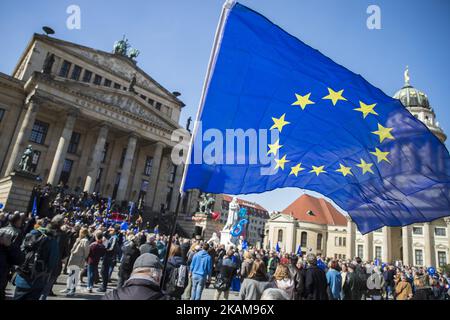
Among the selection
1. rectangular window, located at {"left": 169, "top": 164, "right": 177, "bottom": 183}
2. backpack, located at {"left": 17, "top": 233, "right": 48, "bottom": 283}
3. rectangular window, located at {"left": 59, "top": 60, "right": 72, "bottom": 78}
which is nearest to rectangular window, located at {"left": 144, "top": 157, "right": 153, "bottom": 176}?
rectangular window, located at {"left": 169, "top": 164, "right": 177, "bottom": 183}

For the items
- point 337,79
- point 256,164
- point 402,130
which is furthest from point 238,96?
point 402,130

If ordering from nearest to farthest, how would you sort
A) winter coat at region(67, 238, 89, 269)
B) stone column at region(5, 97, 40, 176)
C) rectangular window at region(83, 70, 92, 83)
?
winter coat at region(67, 238, 89, 269), stone column at region(5, 97, 40, 176), rectangular window at region(83, 70, 92, 83)

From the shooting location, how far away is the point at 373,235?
182ft

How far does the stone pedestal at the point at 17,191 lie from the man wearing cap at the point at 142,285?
22175mm

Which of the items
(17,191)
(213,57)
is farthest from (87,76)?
(213,57)

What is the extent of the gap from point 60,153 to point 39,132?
6.43m

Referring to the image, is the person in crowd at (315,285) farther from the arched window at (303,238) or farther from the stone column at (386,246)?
the arched window at (303,238)

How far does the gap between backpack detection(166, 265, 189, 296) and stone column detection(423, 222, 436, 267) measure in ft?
180

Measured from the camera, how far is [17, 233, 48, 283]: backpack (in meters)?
5.29

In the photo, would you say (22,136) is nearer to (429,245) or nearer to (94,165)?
(94,165)

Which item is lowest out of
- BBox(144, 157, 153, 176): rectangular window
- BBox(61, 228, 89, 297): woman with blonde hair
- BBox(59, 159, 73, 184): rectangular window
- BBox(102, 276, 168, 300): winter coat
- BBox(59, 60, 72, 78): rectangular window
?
BBox(61, 228, 89, 297): woman with blonde hair

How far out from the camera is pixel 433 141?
5.63m

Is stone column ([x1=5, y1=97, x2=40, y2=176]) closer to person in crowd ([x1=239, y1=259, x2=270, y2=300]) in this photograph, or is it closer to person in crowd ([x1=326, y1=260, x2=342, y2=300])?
person in crowd ([x1=326, y1=260, x2=342, y2=300])
